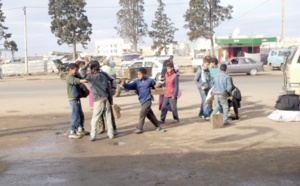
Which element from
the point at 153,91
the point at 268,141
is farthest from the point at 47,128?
the point at 268,141

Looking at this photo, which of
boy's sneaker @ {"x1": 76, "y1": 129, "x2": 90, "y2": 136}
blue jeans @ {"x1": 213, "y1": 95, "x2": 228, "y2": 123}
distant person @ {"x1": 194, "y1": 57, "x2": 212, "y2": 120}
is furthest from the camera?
distant person @ {"x1": 194, "y1": 57, "x2": 212, "y2": 120}

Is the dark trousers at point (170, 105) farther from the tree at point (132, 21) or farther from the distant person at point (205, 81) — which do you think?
the tree at point (132, 21)

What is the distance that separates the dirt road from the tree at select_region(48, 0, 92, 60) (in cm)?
3552

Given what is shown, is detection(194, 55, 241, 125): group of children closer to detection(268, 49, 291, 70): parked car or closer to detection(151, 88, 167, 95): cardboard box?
detection(151, 88, 167, 95): cardboard box

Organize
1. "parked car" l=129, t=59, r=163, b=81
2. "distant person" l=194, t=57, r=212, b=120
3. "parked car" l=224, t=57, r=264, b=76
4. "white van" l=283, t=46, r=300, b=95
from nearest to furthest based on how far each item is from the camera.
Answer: "distant person" l=194, t=57, r=212, b=120 < "white van" l=283, t=46, r=300, b=95 < "parked car" l=129, t=59, r=163, b=81 < "parked car" l=224, t=57, r=264, b=76

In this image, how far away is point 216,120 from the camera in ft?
29.0

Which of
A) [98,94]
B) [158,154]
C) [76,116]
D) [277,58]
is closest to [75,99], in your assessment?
[76,116]

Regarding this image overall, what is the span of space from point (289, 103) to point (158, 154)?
4129mm

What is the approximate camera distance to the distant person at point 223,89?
9.20 metres

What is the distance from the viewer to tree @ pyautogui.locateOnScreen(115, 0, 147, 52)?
174 ft

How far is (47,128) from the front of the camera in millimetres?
9891

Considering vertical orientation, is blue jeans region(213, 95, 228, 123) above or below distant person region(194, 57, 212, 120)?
below

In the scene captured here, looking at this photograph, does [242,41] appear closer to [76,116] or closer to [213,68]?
[213,68]

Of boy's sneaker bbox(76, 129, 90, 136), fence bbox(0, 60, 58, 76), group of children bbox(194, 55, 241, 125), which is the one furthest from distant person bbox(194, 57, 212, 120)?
fence bbox(0, 60, 58, 76)
